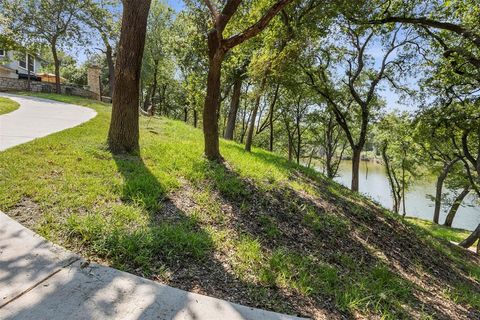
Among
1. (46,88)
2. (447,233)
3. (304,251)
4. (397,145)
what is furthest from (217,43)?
(46,88)

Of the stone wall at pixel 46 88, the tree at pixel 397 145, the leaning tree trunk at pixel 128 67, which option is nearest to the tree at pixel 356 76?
the tree at pixel 397 145

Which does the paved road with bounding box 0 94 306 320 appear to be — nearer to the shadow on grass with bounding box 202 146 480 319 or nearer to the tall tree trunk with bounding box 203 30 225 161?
the shadow on grass with bounding box 202 146 480 319

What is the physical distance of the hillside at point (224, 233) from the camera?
2404mm

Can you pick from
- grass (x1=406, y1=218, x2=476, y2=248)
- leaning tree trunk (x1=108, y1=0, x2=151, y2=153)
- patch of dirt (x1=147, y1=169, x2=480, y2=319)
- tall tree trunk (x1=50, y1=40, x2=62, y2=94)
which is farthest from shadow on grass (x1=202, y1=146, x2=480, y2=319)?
tall tree trunk (x1=50, y1=40, x2=62, y2=94)

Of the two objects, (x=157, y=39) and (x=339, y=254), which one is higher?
(x=157, y=39)

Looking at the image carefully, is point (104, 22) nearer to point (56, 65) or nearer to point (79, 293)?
point (56, 65)

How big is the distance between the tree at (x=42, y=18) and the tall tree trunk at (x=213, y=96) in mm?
17407

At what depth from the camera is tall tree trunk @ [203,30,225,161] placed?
4.89 meters

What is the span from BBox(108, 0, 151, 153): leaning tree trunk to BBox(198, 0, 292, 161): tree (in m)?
1.08

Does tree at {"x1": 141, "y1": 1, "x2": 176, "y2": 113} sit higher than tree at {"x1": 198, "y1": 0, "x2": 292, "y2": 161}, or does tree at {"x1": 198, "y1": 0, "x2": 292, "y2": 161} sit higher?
tree at {"x1": 141, "y1": 1, "x2": 176, "y2": 113}

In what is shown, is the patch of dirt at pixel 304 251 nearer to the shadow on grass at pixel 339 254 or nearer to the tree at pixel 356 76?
the shadow on grass at pixel 339 254

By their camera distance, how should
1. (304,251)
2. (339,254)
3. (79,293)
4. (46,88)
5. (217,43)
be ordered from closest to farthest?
(79,293) → (304,251) → (339,254) → (217,43) → (46,88)

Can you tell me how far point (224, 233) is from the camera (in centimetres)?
315

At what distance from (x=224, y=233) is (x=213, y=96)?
8.87ft
